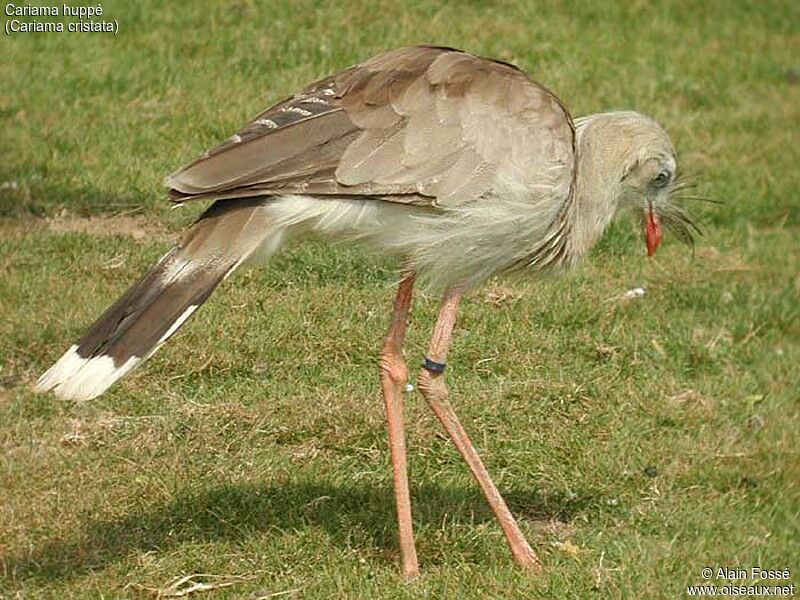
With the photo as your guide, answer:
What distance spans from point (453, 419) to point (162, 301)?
1143mm

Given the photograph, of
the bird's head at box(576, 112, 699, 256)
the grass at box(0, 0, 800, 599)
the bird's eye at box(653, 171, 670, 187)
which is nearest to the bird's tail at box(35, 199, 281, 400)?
the grass at box(0, 0, 800, 599)

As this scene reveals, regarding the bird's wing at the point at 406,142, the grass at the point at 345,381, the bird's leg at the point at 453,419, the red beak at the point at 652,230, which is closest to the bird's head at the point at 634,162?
the red beak at the point at 652,230

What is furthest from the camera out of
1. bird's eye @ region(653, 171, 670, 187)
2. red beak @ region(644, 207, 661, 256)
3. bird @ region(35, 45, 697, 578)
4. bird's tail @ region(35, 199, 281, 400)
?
red beak @ region(644, 207, 661, 256)

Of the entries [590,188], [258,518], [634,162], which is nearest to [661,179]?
[634,162]

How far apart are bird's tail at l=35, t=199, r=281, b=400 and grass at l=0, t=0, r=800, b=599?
2.58ft

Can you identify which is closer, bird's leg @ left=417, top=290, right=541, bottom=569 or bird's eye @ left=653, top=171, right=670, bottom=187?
bird's leg @ left=417, top=290, right=541, bottom=569

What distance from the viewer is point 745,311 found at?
22.6 ft

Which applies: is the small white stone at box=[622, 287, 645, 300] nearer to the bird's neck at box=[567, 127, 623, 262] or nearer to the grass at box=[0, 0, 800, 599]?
the grass at box=[0, 0, 800, 599]

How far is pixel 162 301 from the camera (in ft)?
13.8

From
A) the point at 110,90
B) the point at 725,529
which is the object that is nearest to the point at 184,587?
the point at 725,529

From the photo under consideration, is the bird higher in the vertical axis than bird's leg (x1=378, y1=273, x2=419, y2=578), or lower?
higher

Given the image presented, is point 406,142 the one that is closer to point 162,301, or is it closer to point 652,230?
point 162,301

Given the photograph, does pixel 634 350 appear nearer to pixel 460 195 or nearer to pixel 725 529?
pixel 725 529

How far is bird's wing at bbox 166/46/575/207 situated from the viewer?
4.37 metres
